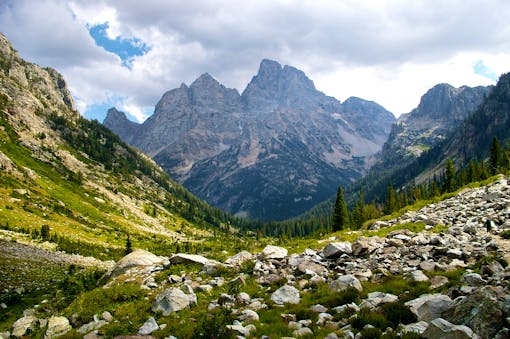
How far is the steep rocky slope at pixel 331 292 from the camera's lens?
1030 cm

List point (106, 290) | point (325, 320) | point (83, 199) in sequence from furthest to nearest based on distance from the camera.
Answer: point (83, 199)
point (106, 290)
point (325, 320)

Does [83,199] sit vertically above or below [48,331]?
above

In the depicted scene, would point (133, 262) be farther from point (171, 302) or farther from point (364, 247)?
point (364, 247)

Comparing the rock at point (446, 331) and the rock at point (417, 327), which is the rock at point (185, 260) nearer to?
the rock at point (417, 327)

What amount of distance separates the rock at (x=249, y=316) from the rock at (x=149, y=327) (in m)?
3.72

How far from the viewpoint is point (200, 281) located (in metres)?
20.9

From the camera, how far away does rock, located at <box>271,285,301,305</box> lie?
51.2ft

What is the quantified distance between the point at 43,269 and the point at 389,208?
103419 millimetres

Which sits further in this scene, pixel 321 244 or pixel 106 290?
pixel 321 244

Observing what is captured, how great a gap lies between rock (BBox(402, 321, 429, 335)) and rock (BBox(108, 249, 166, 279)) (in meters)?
21.4

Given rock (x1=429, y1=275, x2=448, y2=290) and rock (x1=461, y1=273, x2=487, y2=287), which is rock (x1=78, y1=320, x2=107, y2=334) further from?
rock (x1=461, y1=273, x2=487, y2=287)

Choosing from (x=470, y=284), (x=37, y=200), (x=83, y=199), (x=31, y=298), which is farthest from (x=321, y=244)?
(x=83, y=199)

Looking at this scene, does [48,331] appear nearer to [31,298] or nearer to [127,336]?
[127,336]

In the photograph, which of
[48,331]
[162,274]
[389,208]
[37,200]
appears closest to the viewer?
[48,331]
